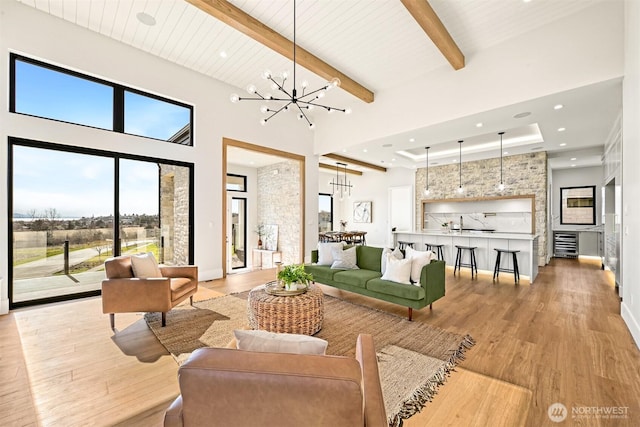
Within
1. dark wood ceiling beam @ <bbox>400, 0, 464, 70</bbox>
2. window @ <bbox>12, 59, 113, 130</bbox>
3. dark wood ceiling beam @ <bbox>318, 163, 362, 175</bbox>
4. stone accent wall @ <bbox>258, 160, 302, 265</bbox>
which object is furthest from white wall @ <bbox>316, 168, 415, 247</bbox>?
window @ <bbox>12, 59, 113, 130</bbox>

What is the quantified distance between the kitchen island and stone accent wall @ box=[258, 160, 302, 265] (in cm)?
280

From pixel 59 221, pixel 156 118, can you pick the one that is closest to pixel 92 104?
pixel 156 118

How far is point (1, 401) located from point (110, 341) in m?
0.93

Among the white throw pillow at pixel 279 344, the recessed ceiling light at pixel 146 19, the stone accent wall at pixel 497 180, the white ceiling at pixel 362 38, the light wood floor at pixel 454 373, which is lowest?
the light wood floor at pixel 454 373

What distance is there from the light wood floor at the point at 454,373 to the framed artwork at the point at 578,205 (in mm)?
6378

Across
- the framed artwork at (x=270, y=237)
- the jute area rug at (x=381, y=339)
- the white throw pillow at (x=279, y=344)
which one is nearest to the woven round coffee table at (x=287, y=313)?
the jute area rug at (x=381, y=339)

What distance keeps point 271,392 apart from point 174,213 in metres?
5.24

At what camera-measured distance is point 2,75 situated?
143 inches

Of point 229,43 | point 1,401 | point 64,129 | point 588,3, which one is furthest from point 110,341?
point 588,3

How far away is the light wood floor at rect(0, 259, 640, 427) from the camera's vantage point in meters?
1.92

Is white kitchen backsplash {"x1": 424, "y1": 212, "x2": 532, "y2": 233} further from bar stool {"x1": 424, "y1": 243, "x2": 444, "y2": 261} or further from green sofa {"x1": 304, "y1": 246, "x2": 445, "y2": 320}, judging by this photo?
green sofa {"x1": 304, "y1": 246, "x2": 445, "y2": 320}

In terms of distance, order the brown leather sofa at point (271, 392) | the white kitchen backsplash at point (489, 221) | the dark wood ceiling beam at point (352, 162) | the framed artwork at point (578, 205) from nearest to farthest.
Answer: the brown leather sofa at point (271, 392), the white kitchen backsplash at point (489, 221), the dark wood ceiling beam at point (352, 162), the framed artwork at point (578, 205)

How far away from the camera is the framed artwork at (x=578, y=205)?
8.93 metres

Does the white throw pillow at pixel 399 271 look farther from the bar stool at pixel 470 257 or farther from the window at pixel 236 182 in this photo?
the window at pixel 236 182
